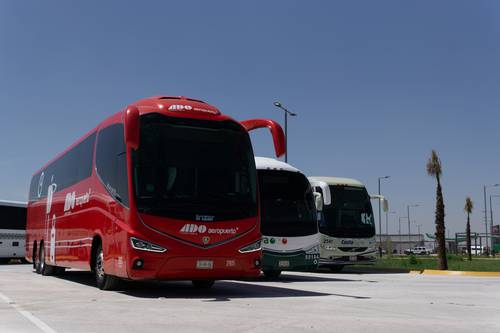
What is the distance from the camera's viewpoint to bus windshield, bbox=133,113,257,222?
11531mm

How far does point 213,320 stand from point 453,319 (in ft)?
11.5

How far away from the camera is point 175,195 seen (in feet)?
38.1

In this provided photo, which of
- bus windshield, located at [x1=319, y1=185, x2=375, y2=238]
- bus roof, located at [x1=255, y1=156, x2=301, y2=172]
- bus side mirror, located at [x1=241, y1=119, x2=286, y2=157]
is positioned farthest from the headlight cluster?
bus side mirror, located at [x1=241, y1=119, x2=286, y2=157]

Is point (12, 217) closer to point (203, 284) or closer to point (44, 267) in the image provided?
point (44, 267)

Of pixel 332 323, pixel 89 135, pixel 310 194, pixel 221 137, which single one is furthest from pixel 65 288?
pixel 332 323

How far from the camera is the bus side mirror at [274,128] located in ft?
42.6

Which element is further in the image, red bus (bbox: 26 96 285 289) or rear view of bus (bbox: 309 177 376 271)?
rear view of bus (bbox: 309 177 376 271)

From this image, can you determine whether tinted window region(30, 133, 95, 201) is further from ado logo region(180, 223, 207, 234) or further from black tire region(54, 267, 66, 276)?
ado logo region(180, 223, 207, 234)

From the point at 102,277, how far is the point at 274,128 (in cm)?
494

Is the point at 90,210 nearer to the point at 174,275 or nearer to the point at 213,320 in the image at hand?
the point at 174,275

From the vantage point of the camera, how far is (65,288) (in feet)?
48.2

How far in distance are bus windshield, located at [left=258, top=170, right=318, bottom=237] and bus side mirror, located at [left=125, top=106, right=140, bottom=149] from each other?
6464 millimetres

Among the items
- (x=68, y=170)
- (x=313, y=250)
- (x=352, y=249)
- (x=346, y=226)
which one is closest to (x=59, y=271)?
(x=68, y=170)

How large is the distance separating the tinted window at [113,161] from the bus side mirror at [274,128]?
2.68 metres
